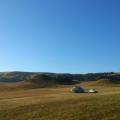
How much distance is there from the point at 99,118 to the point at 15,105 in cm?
1131

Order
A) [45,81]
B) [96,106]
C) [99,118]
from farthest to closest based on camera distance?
[45,81]
[96,106]
[99,118]

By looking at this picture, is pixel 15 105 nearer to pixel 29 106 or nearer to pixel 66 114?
pixel 29 106

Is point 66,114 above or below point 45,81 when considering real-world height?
below

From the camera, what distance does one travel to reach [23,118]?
32.3 metres

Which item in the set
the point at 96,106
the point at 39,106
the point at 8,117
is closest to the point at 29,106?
the point at 39,106

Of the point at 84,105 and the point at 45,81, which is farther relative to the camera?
the point at 45,81

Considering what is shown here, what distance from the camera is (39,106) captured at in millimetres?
36875

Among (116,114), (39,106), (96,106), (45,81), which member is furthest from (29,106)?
(45,81)

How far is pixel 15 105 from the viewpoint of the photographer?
3772 centimetres

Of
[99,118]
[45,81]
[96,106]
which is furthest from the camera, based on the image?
[45,81]

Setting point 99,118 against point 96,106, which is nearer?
point 99,118

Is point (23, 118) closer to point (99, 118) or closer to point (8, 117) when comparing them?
point (8, 117)

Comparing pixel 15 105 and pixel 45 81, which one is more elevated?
pixel 45 81

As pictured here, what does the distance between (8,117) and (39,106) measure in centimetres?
498
